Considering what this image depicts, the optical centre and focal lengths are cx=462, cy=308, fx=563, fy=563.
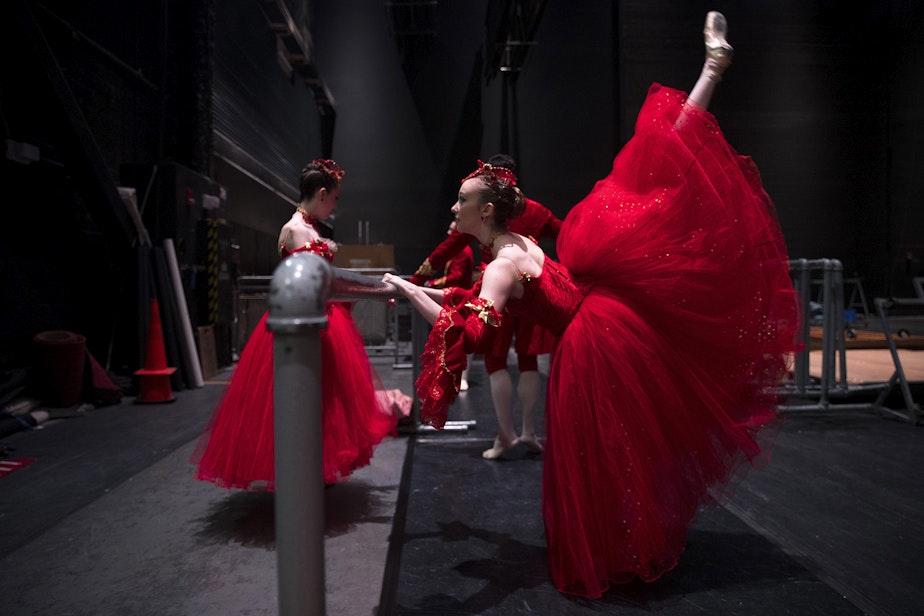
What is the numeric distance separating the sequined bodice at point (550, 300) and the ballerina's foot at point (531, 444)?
154cm

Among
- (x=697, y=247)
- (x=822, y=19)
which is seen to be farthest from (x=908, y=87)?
(x=697, y=247)

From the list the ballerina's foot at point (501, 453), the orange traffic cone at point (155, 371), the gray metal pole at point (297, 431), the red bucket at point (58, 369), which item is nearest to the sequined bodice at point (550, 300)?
the gray metal pole at point (297, 431)

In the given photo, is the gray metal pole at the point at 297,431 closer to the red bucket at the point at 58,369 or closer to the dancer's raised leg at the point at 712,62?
the dancer's raised leg at the point at 712,62

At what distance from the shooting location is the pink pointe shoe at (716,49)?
6.66ft

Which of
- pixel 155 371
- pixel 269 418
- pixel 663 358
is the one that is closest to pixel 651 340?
pixel 663 358

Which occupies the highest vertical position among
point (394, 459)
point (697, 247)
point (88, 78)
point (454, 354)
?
point (88, 78)

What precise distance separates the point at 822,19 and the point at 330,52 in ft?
26.0

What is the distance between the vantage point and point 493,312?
1735 millimetres

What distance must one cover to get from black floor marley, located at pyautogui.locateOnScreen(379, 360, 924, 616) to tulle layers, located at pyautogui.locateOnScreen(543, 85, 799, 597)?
0.50 feet

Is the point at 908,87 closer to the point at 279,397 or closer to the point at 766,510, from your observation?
the point at 766,510

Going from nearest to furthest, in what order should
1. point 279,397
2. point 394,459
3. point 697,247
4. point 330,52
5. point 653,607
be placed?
point 279,397 → point 653,607 → point 697,247 → point 394,459 → point 330,52

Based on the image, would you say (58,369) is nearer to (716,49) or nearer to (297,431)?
(297,431)

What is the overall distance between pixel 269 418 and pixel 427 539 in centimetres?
78

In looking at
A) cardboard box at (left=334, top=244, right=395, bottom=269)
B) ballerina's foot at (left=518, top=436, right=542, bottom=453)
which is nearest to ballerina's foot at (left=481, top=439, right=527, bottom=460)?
ballerina's foot at (left=518, top=436, right=542, bottom=453)
